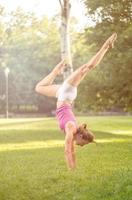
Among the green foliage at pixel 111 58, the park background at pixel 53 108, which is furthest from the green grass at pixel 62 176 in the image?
the green foliage at pixel 111 58

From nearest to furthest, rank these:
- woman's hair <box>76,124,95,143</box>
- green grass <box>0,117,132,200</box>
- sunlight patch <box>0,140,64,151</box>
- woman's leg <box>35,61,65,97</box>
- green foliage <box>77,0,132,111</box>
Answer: green grass <box>0,117,132,200</box> → woman's hair <box>76,124,95,143</box> → woman's leg <box>35,61,65,97</box> → sunlight patch <box>0,140,64,151</box> → green foliage <box>77,0,132,111</box>

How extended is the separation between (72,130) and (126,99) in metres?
26.3

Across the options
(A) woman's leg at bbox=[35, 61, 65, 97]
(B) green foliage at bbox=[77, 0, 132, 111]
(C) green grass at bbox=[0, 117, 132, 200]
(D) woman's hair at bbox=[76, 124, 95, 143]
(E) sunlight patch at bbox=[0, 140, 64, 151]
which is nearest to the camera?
(C) green grass at bbox=[0, 117, 132, 200]

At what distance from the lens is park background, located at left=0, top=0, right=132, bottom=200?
12.2 meters

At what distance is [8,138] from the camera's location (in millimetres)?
31266

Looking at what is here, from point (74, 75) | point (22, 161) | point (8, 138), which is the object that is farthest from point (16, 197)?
point (8, 138)

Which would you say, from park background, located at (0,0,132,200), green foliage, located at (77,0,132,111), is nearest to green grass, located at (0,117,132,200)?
park background, located at (0,0,132,200)

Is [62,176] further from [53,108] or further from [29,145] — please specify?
[53,108]

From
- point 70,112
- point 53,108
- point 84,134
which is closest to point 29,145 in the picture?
point 70,112

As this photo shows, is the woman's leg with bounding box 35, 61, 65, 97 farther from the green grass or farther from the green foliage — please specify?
the green foliage

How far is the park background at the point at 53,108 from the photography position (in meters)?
12.2

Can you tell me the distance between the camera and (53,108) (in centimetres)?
9250

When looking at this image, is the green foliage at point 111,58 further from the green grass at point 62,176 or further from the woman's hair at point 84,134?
the woman's hair at point 84,134

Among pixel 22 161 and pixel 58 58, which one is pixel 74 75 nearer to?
pixel 22 161
